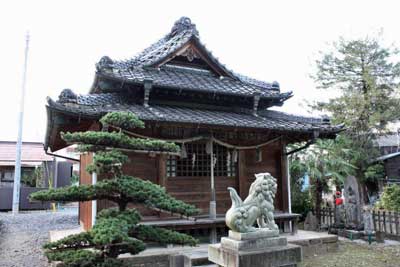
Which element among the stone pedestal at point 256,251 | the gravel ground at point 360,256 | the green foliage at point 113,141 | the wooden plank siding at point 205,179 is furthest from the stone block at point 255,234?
the wooden plank siding at point 205,179

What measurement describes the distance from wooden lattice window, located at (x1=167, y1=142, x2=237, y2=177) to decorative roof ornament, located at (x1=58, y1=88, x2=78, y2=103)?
3030mm

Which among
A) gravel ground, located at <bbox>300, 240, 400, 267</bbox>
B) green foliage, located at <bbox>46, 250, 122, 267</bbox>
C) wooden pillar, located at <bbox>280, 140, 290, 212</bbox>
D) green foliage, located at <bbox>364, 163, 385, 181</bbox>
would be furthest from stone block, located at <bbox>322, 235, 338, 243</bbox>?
green foliage, located at <bbox>364, 163, 385, 181</bbox>

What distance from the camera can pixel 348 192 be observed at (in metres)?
11.7

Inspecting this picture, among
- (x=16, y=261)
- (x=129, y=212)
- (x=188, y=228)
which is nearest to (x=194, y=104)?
(x=188, y=228)

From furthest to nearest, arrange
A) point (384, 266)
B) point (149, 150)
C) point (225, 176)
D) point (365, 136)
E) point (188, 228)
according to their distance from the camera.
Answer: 1. point (365, 136)
2. point (225, 176)
3. point (188, 228)
4. point (384, 266)
5. point (149, 150)

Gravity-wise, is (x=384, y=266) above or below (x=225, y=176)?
below

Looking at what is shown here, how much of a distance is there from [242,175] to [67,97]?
17.6 ft

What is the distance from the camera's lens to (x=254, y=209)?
5789mm

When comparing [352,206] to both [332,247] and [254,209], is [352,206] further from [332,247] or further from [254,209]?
[254,209]

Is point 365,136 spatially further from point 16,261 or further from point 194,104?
point 16,261

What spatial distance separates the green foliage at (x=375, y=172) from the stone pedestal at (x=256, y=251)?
22224 millimetres

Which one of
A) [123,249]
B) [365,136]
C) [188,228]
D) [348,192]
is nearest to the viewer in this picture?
[123,249]

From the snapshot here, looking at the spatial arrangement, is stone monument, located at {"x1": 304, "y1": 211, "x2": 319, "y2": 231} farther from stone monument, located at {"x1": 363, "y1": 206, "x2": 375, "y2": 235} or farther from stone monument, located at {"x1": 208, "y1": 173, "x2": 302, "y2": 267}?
stone monument, located at {"x1": 208, "y1": 173, "x2": 302, "y2": 267}

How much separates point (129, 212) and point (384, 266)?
6306mm
